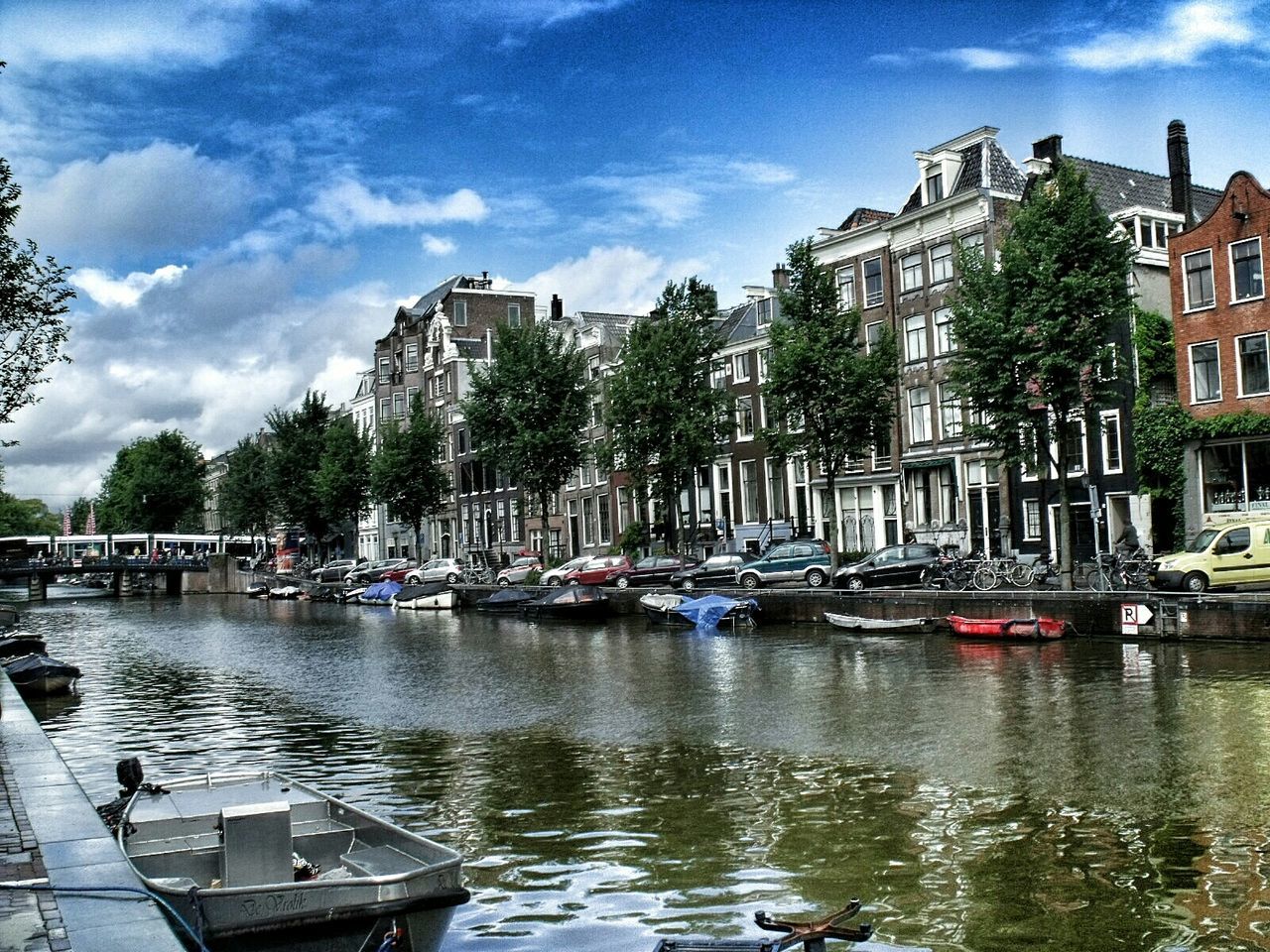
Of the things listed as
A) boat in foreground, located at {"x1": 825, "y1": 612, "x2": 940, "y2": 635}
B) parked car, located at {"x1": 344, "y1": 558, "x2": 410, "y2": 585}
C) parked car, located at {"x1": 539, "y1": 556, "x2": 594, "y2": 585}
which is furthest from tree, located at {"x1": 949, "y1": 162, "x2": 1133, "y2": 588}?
parked car, located at {"x1": 344, "y1": 558, "x2": 410, "y2": 585}

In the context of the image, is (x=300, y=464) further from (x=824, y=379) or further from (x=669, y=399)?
(x=824, y=379)

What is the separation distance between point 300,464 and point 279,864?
101 metres

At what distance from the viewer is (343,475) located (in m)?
98.1

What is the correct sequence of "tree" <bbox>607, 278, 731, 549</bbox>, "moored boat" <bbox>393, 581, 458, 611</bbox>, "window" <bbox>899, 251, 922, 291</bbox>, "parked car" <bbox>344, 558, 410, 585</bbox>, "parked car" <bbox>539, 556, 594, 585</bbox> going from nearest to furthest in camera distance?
"window" <bbox>899, 251, 922, 291</bbox> → "tree" <bbox>607, 278, 731, 549</bbox> → "parked car" <bbox>539, 556, 594, 585</bbox> → "moored boat" <bbox>393, 581, 458, 611</bbox> → "parked car" <bbox>344, 558, 410, 585</bbox>

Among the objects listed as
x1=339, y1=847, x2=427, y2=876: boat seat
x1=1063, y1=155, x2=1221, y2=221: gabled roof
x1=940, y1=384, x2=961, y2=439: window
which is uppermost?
x1=1063, y1=155, x2=1221, y2=221: gabled roof

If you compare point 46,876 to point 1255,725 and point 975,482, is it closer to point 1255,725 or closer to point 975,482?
point 1255,725

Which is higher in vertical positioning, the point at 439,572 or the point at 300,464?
the point at 300,464

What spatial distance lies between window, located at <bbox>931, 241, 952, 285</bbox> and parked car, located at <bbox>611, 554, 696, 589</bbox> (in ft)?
57.4

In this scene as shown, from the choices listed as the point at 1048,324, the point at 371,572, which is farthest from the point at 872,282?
the point at 371,572

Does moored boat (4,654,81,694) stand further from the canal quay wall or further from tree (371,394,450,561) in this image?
tree (371,394,450,561)

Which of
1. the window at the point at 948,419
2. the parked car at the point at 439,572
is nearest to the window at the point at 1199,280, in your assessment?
the window at the point at 948,419

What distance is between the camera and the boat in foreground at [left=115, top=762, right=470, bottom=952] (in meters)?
9.05

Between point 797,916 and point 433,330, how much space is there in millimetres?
102255

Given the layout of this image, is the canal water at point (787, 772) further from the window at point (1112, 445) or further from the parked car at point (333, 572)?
the parked car at point (333, 572)
